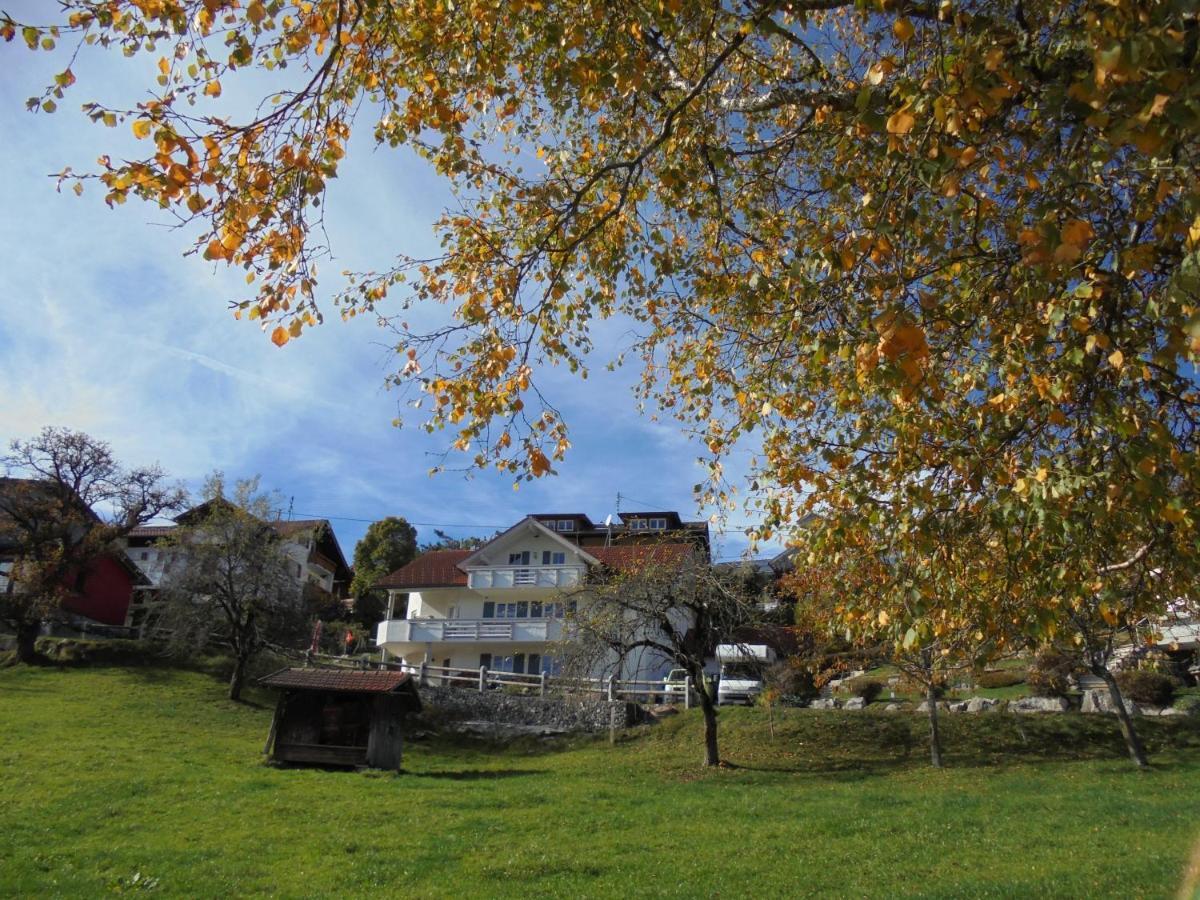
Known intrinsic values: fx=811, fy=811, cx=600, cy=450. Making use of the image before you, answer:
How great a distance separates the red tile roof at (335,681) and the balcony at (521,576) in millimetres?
20138

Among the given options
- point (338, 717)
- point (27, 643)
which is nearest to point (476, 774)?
point (338, 717)

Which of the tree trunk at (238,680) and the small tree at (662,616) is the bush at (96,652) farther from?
the small tree at (662,616)

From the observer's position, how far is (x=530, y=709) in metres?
32.2

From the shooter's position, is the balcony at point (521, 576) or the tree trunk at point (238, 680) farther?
the balcony at point (521, 576)

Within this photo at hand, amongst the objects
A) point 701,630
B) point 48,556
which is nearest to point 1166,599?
point 701,630

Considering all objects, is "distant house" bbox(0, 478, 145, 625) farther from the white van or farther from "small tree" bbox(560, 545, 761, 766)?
the white van

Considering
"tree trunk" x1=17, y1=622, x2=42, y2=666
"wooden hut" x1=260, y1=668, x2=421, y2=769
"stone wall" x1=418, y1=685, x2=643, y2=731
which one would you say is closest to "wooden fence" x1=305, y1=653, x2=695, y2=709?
"stone wall" x1=418, y1=685, x2=643, y2=731

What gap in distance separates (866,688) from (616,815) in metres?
21.2

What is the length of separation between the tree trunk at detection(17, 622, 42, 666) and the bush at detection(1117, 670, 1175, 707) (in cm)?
4245

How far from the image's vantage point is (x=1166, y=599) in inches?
308

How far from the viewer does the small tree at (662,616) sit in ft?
75.6

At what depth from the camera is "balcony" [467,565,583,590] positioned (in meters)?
41.8

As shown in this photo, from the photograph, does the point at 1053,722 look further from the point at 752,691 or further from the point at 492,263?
the point at 492,263

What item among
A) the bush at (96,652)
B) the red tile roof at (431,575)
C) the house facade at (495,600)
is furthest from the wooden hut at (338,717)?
the red tile roof at (431,575)
